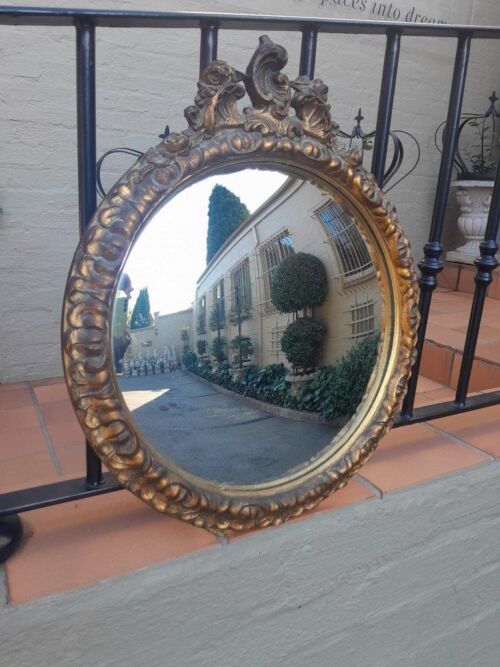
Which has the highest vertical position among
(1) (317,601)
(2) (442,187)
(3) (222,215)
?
(2) (442,187)

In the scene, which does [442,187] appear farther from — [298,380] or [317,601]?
[317,601]

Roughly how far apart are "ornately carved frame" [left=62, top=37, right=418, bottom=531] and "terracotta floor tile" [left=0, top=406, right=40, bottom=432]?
850 mm

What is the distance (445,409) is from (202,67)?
2.91 feet

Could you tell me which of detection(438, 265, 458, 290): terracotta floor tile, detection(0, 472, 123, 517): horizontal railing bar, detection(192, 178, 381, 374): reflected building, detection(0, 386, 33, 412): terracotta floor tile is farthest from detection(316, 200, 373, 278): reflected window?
detection(438, 265, 458, 290): terracotta floor tile

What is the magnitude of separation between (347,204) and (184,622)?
→ 2.39ft

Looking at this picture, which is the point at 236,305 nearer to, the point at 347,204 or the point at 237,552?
the point at 347,204

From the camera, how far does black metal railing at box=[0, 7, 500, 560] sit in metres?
0.69

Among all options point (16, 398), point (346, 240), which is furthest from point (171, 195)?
point (16, 398)

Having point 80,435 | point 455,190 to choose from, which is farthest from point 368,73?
point 80,435

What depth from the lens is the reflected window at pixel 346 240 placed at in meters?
0.84

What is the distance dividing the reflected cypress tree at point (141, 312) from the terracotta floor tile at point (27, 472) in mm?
518

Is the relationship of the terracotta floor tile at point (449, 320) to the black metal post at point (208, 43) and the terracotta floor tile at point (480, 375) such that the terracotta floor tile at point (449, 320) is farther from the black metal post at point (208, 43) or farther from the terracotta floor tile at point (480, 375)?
the black metal post at point (208, 43)

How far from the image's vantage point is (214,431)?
2.66 ft

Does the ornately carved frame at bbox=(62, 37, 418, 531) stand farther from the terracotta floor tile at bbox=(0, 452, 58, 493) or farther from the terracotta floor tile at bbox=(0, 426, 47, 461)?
the terracotta floor tile at bbox=(0, 426, 47, 461)
